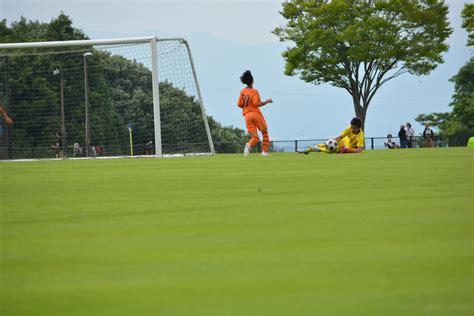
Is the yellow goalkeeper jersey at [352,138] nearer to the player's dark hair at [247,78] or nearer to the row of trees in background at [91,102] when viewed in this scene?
the player's dark hair at [247,78]

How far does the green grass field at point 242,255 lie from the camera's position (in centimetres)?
295

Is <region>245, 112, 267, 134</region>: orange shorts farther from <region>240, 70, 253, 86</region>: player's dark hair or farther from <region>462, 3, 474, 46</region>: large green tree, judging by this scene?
<region>462, 3, 474, 46</region>: large green tree

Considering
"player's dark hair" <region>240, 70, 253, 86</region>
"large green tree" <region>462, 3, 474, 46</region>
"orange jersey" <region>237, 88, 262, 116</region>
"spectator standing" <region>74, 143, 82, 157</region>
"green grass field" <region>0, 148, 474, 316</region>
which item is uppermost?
"large green tree" <region>462, 3, 474, 46</region>

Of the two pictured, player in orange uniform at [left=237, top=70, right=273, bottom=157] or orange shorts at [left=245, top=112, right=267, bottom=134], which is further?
orange shorts at [left=245, top=112, right=267, bottom=134]

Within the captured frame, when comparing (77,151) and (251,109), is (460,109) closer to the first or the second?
(77,151)

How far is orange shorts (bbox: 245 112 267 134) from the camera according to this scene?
24.5 m

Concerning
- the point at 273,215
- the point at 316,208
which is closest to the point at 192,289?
the point at 273,215

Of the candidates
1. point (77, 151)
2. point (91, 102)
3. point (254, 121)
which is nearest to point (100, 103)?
point (91, 102)

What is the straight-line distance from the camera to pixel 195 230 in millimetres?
5082

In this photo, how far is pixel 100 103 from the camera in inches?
1506

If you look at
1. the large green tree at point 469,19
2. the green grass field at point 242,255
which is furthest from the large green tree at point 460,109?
the green grass field at point 242,255

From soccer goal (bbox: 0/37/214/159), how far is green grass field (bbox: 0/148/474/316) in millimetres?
22997

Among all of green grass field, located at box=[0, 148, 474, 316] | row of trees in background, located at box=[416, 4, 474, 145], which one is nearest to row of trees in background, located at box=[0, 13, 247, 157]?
green grass field, located at box=[0, 148, 474, 316]

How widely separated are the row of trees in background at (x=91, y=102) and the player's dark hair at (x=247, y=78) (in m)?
8.91
